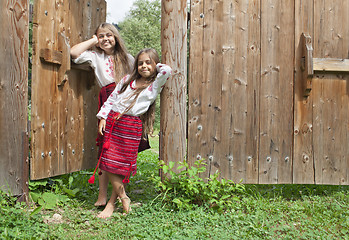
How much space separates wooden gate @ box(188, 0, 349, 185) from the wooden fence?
1 centimetres

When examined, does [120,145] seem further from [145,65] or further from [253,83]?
[253,83]

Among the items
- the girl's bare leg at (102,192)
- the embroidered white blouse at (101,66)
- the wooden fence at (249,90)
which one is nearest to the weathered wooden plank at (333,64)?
the wooden fence at (249,90)

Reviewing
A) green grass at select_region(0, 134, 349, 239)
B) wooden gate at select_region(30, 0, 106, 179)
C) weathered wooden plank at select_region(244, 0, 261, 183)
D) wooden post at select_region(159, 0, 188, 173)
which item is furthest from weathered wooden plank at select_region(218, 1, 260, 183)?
wooden gate at select_region(30, 0, 106, 179)

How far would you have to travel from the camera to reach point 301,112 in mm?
3521

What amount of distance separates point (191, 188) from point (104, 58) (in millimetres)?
1819

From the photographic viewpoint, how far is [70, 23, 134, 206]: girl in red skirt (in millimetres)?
3574

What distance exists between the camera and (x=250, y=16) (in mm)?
3488

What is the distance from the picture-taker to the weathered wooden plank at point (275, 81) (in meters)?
3.50

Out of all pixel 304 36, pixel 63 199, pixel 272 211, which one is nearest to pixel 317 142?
pixel 272 211

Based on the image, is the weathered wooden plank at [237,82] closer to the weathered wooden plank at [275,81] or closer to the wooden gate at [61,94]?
the weathered wooden plank at [275,81]

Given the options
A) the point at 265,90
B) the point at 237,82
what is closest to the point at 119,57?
the point at 237,82

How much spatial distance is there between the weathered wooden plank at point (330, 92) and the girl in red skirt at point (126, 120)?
5.74 ft

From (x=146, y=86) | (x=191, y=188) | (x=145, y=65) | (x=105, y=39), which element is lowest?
(x=191, y=188)

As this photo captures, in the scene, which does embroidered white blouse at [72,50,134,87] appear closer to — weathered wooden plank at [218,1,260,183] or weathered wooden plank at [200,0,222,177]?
weathered wooden plank at [200,0,222,177]
